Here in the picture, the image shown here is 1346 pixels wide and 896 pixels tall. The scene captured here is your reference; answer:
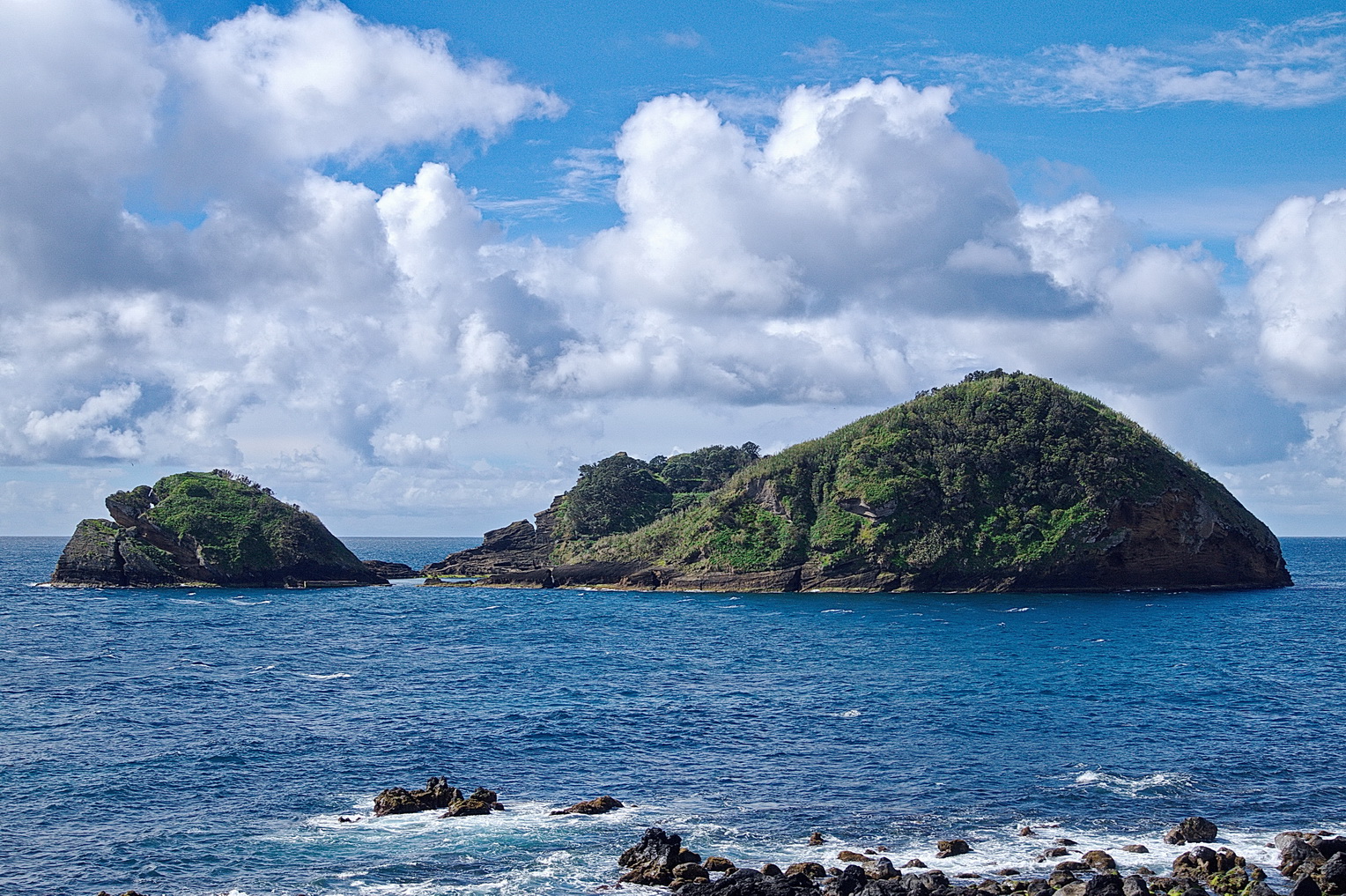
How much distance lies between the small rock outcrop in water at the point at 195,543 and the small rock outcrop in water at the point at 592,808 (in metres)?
104

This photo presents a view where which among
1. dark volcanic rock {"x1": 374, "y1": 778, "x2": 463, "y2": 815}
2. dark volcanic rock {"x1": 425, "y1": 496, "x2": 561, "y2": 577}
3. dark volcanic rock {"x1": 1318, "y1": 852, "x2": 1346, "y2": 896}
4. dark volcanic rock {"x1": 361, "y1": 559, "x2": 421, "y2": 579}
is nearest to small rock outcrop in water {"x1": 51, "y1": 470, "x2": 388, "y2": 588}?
dark volcanic rock {"x1": 361, "y1": 559, "x2": 421, "y2": 579}

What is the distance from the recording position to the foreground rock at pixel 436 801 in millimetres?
35281

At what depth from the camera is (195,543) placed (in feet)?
417

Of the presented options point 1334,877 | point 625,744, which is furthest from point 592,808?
point 1334,877

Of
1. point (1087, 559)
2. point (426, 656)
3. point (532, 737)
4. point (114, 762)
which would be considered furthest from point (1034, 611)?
point (114, 762)

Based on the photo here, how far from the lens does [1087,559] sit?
11062 centimetres

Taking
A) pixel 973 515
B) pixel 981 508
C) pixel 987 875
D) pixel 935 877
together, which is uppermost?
pixel 981 508

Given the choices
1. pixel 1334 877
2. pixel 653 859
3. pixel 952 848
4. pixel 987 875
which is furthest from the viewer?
pixel 952 848

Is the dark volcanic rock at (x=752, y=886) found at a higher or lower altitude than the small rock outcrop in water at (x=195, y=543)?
lower

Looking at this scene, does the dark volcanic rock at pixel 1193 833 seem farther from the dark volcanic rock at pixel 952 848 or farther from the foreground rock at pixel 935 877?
the dark volcanic rock at pixel 952 848

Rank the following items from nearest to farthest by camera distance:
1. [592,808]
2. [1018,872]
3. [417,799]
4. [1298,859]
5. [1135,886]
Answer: [1135,886] < [1018,872] < [1298,859] < [592,808] < [417,799]

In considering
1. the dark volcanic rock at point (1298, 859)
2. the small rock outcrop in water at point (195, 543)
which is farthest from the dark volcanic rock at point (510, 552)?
the dark volcanic rock at point (1298, 859)

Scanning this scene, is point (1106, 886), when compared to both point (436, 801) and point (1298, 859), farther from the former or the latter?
point (436, 801)

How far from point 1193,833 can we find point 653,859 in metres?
17.0
